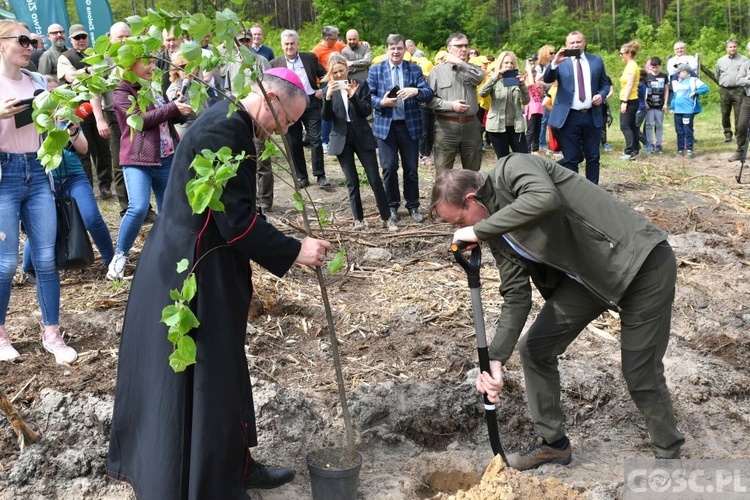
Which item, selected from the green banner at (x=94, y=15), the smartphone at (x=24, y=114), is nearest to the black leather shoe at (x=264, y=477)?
the smartphone at (x=24, y=114)

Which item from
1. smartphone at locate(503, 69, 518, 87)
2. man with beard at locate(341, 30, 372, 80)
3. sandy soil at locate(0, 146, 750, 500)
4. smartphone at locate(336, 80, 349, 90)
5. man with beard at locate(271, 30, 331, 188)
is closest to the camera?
sandy soil at locate(0, 146, 750, 500)

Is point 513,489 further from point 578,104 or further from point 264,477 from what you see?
point 578,104

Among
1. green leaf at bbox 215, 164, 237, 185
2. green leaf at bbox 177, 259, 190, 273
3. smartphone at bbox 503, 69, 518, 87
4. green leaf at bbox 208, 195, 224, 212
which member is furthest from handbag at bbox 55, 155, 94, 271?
smartphone at bbox 503, 69, 518, 87

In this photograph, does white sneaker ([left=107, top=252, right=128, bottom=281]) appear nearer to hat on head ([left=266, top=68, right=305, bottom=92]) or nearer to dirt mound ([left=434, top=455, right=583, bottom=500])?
hat on head ([left=266, top=68, right=305, bottom=92])

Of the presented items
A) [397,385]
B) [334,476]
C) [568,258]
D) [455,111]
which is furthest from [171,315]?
[455,111]

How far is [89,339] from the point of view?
17.1ft

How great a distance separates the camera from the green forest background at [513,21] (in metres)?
31.1

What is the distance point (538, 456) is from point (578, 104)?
5.99m

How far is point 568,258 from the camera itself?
3453 millimetres

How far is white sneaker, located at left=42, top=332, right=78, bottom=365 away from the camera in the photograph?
4.74m

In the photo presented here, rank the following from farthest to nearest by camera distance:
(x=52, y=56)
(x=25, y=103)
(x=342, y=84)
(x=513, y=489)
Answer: (x=52, y=56) < (x=342, y=84) < (x=25, y=103) < (x=513, y=489)

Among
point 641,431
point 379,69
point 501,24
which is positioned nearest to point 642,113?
point 379,69

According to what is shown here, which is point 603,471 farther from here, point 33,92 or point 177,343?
point 33,92

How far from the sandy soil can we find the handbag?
1.85 feet
